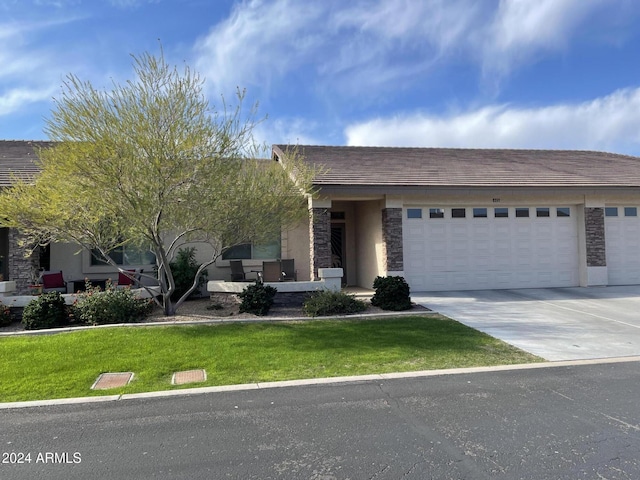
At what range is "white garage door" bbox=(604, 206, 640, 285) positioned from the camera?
47.5 feet

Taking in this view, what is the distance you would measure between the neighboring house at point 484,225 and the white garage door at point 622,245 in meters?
0.03

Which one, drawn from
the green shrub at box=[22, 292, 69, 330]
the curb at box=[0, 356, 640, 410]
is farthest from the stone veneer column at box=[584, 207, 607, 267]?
the green shrub at box=[22, 292, 69, 330]

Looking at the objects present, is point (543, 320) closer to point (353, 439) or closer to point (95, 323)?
point (353, 439)

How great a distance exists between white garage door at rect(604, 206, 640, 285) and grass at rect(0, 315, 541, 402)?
30.0 feet

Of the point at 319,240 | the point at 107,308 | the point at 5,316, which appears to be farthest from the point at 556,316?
the point at 5,316

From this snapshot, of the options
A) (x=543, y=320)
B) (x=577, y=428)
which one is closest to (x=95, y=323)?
(x=577, y=428)

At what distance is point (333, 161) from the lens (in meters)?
15.3

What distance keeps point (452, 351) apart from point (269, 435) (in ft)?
12.8

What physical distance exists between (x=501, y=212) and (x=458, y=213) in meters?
1.48

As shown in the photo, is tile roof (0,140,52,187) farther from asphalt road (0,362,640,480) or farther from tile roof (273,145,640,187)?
asphalt road (0,362,640,480)

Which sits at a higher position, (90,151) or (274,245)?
(90,151)

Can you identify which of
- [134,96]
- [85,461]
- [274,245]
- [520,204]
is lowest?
[85,461]

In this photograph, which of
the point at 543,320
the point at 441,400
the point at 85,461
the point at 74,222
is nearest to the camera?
the point at 85,461

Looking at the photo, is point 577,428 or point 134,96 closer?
point 577,428
